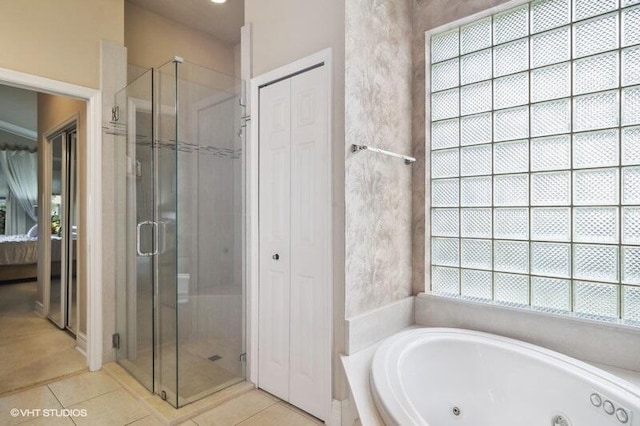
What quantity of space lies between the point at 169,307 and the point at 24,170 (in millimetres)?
7217

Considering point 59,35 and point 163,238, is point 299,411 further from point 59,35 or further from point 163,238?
point 59,35

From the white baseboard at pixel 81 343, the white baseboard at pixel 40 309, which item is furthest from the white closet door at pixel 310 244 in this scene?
the white baseboard at pixel 40 309

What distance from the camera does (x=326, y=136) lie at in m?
1.91

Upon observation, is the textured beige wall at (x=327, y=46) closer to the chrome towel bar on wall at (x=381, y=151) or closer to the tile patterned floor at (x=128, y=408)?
the chrome towel bar on wall at (x=381, y=151)

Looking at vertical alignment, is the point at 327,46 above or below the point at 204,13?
below

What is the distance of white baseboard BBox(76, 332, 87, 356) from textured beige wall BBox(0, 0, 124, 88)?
2118 mm

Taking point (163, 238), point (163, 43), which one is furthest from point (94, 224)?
point (163, 43)

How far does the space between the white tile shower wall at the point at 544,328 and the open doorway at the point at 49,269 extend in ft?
8.96

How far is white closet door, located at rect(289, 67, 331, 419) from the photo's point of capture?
6.28 ft

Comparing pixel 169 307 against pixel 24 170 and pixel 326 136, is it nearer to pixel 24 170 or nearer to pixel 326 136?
pixel 326 136

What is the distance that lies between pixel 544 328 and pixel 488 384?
0.45 m

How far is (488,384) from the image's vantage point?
1727 mm

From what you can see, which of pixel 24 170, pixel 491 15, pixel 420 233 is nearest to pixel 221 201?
pixel 420 233

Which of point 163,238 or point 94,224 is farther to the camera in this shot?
point 94,224
